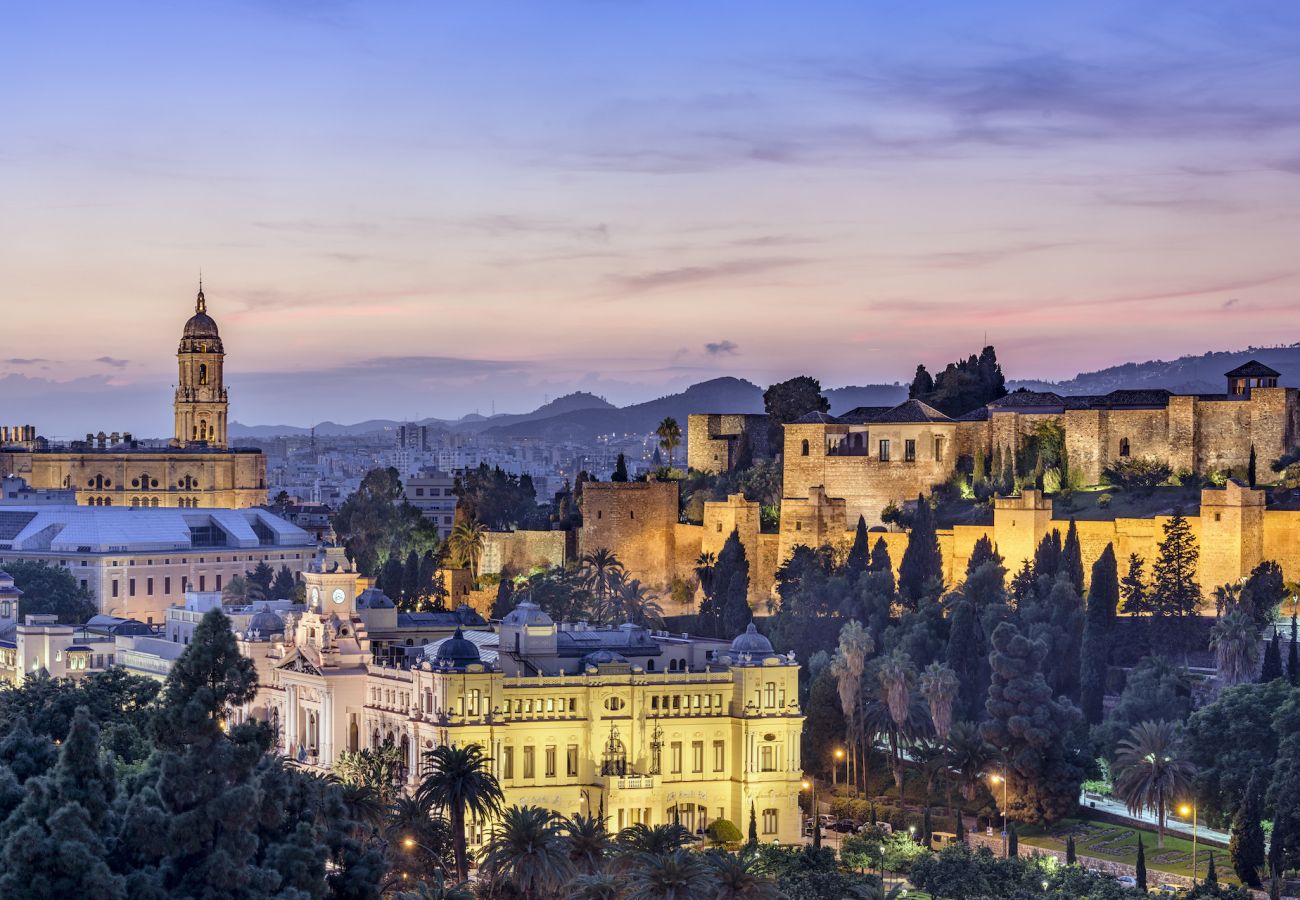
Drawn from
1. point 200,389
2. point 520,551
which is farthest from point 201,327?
point 520,551

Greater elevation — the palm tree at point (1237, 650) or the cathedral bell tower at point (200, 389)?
the cathedral bell tower at point (200, 389)

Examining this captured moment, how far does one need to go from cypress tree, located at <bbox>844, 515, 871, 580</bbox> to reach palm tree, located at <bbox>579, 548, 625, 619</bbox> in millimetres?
9613

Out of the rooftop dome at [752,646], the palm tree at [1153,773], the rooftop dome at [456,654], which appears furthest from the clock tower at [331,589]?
the palm tree at [1153,773]

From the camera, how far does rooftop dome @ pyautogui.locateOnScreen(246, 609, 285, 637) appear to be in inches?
2761

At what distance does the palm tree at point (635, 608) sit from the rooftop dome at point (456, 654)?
23.1 meters

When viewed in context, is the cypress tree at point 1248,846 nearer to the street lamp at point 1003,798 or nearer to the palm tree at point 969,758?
the street lamp at point 1003,798

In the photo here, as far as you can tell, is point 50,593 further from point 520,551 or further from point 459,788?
point 459,788

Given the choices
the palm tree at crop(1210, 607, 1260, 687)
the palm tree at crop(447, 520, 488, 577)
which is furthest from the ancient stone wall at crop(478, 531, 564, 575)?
the palm tree at crop(1210, 607, 1260, 687)

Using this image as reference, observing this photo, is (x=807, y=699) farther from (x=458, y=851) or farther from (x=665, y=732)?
(x=458, y=851)

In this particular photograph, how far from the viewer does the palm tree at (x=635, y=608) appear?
3322 inches

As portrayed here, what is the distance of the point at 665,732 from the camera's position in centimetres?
6119

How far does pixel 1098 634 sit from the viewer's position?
6944 cm

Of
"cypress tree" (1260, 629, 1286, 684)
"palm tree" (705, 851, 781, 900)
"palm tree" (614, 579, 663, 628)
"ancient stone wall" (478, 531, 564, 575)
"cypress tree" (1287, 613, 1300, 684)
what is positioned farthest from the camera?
"ancient stone wall" (478, 531, 564, 575)

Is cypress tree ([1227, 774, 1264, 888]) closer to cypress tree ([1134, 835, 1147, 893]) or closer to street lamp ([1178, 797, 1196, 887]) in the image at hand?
street lamp ([1178, 797, 1196, 887])
